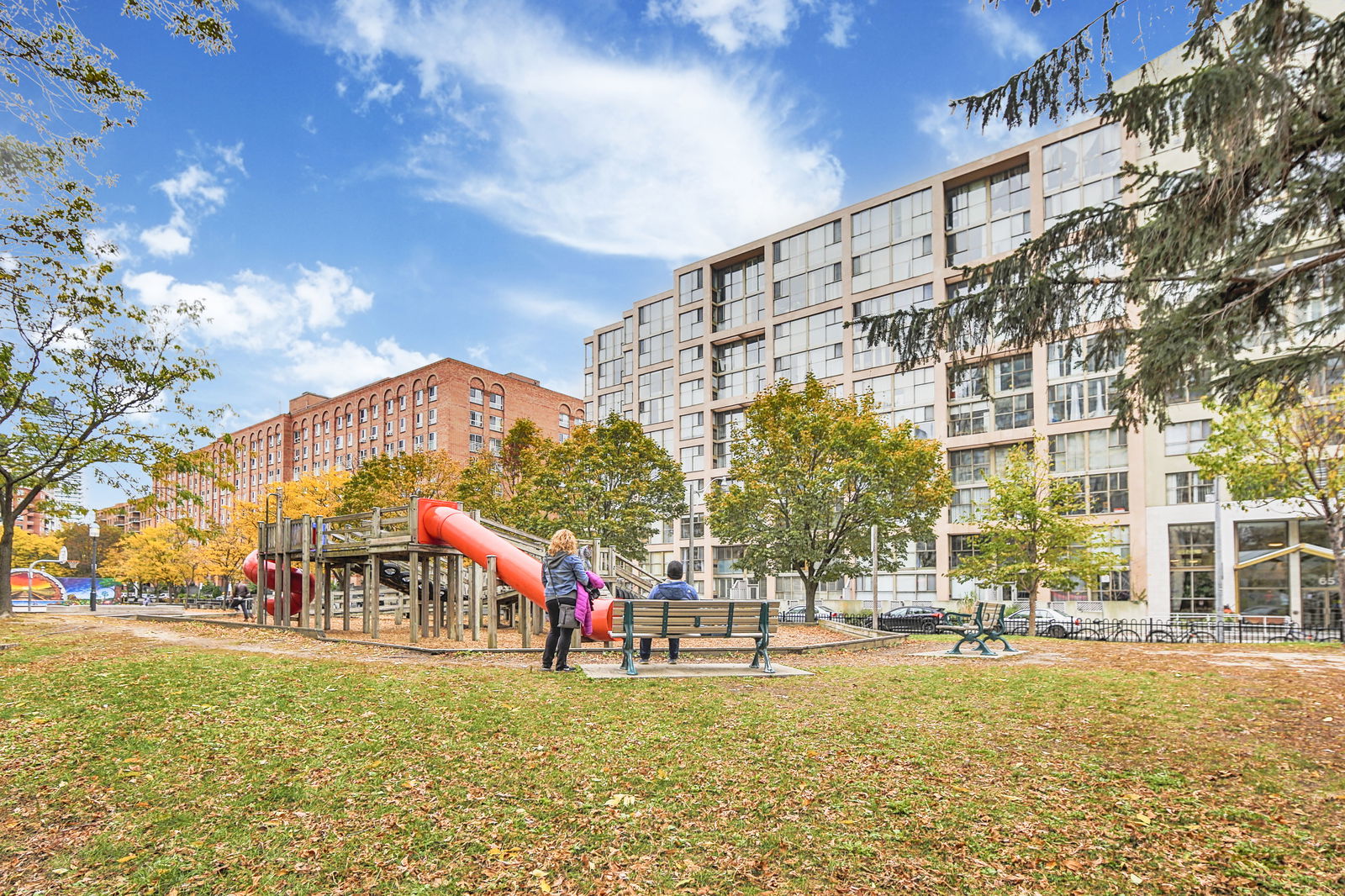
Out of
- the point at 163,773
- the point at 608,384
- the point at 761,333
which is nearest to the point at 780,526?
the point at 163,773

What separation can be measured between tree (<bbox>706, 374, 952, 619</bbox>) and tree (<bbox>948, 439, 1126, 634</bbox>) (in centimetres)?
196

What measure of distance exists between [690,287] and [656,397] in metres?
10.2

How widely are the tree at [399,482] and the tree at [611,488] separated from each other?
913 cm

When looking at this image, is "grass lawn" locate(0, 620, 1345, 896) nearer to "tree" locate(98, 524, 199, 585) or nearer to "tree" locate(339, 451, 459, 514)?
"tree" locate(339, 451, 459, 514)

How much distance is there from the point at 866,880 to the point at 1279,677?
1081cm

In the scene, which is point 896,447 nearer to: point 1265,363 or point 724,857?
point 1265,363

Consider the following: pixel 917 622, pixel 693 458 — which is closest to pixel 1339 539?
pixel 917 622

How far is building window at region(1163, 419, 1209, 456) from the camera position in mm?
42719

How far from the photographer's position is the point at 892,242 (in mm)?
58062

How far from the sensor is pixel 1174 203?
7660 mm

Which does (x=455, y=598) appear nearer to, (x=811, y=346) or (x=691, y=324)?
(x=811, y=346)

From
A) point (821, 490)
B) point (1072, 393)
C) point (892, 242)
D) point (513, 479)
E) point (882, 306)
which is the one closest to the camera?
point (821, 490)

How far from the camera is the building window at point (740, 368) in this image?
66438 mm

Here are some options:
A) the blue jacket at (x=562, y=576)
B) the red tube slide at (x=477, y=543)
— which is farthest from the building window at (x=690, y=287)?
the blue jacket at (x=562, y=576)
